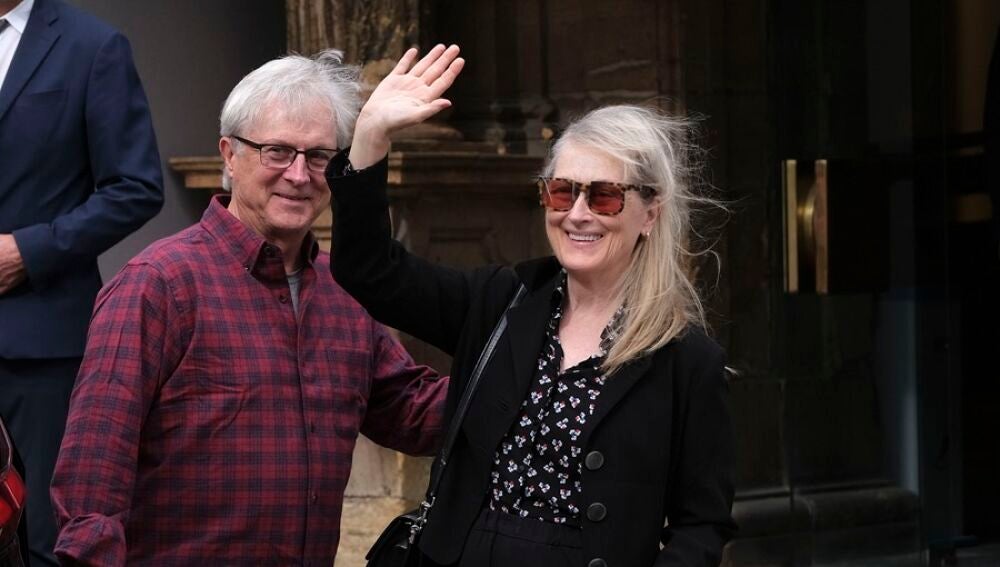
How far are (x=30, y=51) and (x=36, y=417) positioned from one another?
900mm

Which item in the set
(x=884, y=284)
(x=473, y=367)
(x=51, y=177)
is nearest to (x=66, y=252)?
(x=51, y=177)

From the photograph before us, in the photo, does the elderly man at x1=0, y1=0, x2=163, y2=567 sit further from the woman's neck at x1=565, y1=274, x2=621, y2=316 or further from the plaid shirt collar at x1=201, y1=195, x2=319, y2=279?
the woman's neck at x1=565, y1=274, x2=621, y2=316

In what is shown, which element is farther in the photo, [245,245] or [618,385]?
[245,245]

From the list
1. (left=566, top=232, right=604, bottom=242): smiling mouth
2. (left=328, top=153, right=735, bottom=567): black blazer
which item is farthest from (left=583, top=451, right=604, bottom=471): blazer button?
(left=566, top=232, right=604, bottom=242): smiling mouth

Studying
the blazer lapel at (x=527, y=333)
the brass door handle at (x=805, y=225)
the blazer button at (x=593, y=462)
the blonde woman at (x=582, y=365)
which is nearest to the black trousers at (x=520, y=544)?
the blonde woman at (x=582, y=365)

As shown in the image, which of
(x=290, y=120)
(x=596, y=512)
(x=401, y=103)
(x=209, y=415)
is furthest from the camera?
(x=290, y=120)

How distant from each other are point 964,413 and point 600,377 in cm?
381

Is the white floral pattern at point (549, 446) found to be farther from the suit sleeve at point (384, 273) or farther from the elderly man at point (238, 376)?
the elderly man at point (238, 376)

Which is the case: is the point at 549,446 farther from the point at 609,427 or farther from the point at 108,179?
the point at 108,179

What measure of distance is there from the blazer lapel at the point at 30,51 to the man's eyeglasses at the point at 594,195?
1782 millimetres

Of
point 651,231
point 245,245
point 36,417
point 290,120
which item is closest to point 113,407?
point 245,245

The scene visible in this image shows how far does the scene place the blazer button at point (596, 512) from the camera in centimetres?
367

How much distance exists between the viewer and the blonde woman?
146 inches

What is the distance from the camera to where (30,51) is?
16.7 ft
